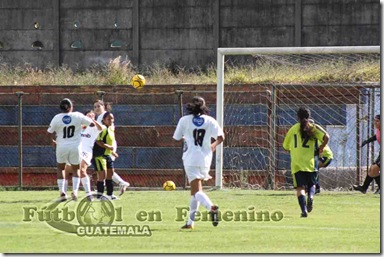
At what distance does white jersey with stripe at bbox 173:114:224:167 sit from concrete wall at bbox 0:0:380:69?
21065mm

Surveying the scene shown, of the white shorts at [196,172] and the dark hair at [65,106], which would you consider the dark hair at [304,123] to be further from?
the dark hair at [65,106]

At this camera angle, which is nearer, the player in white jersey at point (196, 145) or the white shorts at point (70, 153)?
the player in white jersey at point (196, 145)

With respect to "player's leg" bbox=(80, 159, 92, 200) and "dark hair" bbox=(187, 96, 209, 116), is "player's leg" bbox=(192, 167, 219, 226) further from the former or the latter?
"player's leg" bbox=(80, 159, 92, 200)

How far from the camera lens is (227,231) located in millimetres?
15969

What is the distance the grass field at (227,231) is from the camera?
14.0 metres

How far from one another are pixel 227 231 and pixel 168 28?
22.6 m

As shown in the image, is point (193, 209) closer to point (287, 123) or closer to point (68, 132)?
point (68, 132)

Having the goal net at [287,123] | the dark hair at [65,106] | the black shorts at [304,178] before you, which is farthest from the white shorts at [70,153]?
the goal net at [287,123]

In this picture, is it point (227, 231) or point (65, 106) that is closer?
point (227, 231)

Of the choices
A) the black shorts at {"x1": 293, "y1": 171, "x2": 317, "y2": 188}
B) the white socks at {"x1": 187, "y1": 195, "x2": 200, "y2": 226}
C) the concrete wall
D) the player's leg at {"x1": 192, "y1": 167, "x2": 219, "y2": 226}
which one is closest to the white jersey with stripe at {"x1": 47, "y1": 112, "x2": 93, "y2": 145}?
the black shorts at {"x1": 293, "y1": 171, "x2": 317, "y2": 188}

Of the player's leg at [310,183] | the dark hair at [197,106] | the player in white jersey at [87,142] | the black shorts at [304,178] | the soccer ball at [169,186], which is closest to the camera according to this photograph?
the dark hair at [197,106]

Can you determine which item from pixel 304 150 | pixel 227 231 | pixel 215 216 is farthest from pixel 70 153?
pixel 227 231

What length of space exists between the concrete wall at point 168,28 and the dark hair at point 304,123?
60.6 feet

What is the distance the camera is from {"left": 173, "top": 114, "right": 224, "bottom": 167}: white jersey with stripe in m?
16.3
